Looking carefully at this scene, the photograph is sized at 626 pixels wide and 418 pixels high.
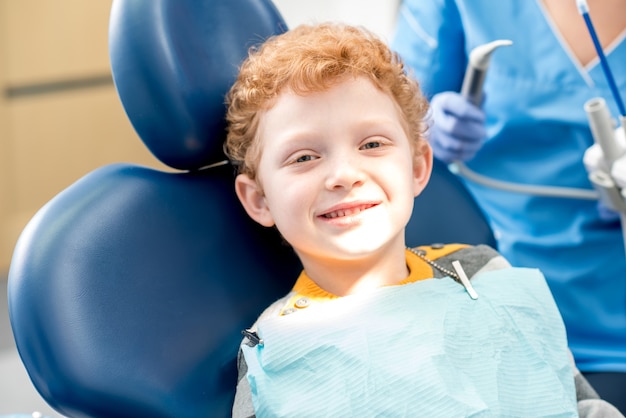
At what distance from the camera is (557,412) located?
0.88 metres

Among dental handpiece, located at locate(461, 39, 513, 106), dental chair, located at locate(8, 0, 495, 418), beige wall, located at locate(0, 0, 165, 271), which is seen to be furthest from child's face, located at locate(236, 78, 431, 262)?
beige wall, located at locate(0, 0, 165, 271)

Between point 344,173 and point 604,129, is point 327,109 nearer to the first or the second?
point 344,173

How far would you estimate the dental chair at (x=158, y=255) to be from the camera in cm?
81

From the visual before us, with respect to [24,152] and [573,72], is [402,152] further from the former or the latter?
[24,152]

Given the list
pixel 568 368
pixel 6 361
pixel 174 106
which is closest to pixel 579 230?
pixel 568 368

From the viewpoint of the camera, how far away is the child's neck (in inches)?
37.9

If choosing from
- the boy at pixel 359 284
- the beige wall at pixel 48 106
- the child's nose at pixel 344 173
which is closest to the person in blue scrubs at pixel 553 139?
the boy at pixel 359 284

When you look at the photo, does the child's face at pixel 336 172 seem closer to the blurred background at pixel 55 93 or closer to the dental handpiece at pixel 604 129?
the dental handpiece at pixel 604 129

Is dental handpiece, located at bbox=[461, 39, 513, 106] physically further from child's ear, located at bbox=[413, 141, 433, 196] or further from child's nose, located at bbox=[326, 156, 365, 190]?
child's nose, located at bbox=[326, 156, 365, 190]

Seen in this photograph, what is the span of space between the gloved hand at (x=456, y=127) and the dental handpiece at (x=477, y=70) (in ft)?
0.05

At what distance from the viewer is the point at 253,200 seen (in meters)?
1.01

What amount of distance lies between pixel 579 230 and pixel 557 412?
0.44 meters

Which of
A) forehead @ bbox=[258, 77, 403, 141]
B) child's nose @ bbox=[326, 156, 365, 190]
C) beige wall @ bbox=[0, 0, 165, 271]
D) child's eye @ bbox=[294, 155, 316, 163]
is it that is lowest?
beige wall @ bbox=[0, 0, 165, 271]

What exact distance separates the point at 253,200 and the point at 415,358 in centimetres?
30
